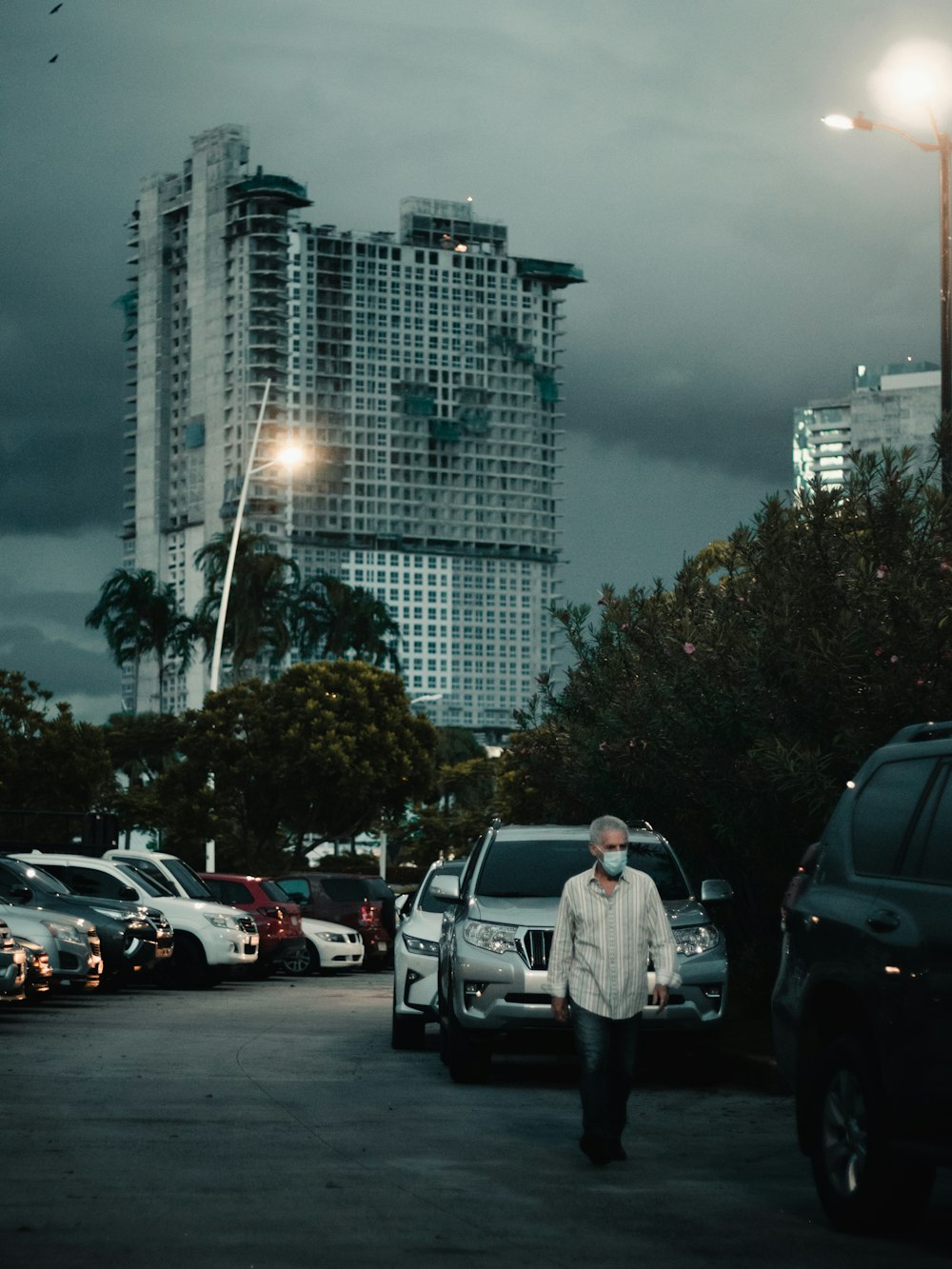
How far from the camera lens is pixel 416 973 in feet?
59.0

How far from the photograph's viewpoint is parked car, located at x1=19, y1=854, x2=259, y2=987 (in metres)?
27.9

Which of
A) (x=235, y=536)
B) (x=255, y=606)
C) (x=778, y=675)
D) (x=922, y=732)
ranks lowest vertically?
(x=922, y=732)

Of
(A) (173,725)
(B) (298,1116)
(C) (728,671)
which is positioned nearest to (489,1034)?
(B) (298,1116)

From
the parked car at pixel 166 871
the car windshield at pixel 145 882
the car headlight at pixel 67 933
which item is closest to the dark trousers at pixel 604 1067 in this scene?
the car headlight at pixel 67 933

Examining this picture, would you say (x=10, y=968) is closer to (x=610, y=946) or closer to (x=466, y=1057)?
(x=466, y=1057)

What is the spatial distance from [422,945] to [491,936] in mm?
3703

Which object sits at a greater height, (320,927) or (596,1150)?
(596,1150)

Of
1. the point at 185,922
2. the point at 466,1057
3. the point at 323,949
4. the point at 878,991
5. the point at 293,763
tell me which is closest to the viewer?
the point at 878,991

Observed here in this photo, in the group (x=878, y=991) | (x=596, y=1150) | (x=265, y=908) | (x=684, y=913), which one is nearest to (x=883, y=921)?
(x=878, y=991)

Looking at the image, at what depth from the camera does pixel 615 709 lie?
880 inches

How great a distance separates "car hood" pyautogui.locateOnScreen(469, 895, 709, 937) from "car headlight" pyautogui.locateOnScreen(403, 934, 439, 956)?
3004 mm

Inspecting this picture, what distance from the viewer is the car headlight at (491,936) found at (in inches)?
570

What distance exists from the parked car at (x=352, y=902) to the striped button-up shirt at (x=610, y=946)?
27994 millimetres

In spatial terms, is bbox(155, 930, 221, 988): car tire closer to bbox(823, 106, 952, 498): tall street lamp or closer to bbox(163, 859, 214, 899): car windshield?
bbox(163, 859, 214, 899): car windshield
